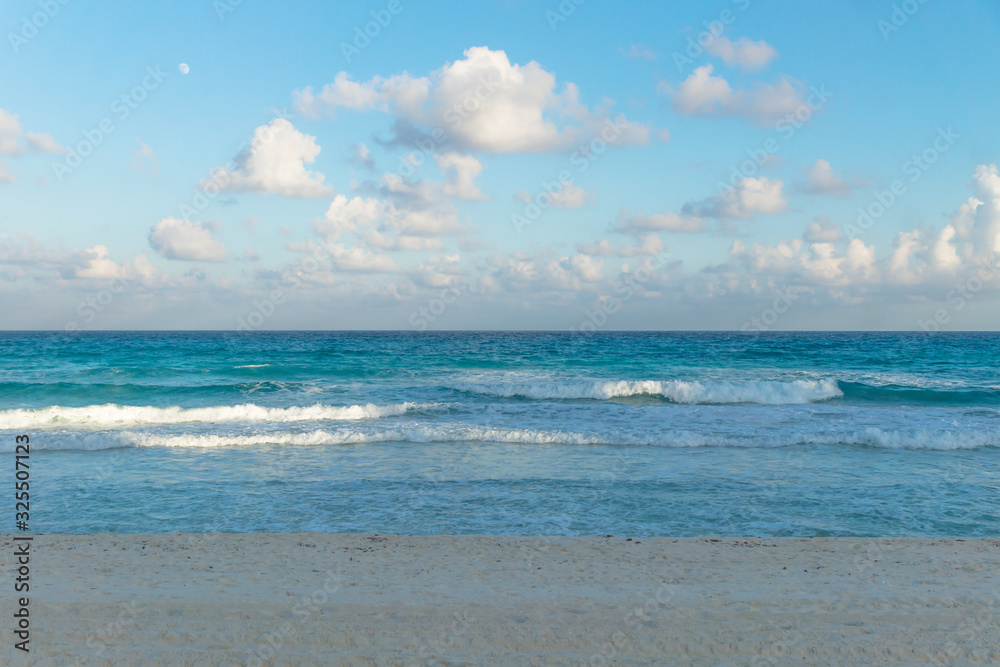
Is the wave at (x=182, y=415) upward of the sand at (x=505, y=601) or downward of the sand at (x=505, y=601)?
downward

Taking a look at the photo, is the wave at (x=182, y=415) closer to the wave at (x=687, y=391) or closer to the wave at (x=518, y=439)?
the wave at (x=518, y=439)

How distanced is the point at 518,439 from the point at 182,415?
1253 cm

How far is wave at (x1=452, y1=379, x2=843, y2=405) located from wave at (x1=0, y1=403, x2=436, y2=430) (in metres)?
5.93

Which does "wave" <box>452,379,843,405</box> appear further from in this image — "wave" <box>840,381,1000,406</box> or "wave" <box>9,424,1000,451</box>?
"wave" <box>9,424,1000,451</box>

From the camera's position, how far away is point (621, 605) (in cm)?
600

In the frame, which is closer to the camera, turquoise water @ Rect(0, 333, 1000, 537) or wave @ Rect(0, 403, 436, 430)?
turquoise water @ Rect(0, 333, 1000, 537)

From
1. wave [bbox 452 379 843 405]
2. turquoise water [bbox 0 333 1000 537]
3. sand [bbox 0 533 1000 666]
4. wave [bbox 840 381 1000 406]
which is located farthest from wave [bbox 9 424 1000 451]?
wave [bbox 840 381 1000 406]

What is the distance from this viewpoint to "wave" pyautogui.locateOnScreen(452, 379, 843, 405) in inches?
1000

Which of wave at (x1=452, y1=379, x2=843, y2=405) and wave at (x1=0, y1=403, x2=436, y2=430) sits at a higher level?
wave at (x1=452, y1=379, x2=843, y2=405)

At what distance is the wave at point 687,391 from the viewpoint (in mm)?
25391

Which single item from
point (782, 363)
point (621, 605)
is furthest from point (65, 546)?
point (782, 363)

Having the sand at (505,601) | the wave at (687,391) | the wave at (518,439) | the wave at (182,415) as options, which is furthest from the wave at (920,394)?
the sand at (505,601)

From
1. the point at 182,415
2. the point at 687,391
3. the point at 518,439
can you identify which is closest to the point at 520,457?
the point at 518,439

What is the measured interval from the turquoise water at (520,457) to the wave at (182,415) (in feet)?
0.33
